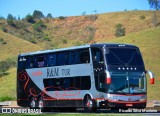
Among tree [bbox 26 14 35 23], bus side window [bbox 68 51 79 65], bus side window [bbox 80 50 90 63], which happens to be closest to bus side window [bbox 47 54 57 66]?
bus side window [bbox 68 51 79 65]

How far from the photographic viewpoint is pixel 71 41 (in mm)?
135125

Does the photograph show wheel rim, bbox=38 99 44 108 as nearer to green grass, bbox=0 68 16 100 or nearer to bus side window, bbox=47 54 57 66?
bus side window, bbox=47 54 57 66

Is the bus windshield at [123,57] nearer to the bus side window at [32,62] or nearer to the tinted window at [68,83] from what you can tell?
the tinted window at [68,83]

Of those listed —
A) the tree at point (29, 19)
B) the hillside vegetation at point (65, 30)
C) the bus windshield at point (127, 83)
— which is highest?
the tree at point (29, 19)

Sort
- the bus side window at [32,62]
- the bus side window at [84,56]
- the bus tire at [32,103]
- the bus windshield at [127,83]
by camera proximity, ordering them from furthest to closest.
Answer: the bus side window at [32,62] → the bus tire at [32,103] → the bus side window at [84,56] → the bus windshield at [127,83]

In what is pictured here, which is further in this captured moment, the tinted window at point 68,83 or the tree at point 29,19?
the tree at point 29,19

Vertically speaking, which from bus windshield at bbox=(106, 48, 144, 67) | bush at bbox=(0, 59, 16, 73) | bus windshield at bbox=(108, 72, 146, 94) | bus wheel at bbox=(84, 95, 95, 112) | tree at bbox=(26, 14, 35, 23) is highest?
tree at bbox=(26, 14, 35, 23)

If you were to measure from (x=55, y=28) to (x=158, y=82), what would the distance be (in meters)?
91.1

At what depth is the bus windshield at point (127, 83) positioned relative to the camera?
3056 cm

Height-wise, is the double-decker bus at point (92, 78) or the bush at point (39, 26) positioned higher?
the bush at point (39, 26)

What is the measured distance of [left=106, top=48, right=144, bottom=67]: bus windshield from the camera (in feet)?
102

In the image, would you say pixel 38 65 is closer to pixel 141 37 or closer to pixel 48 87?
pixel 48 87

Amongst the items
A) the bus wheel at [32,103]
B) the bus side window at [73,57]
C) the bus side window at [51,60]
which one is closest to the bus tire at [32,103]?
the bus wheel at [32,103]

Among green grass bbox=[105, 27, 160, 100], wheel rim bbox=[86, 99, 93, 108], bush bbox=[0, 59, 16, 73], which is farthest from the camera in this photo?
bush bbox=[0, 59, 16, 73]
